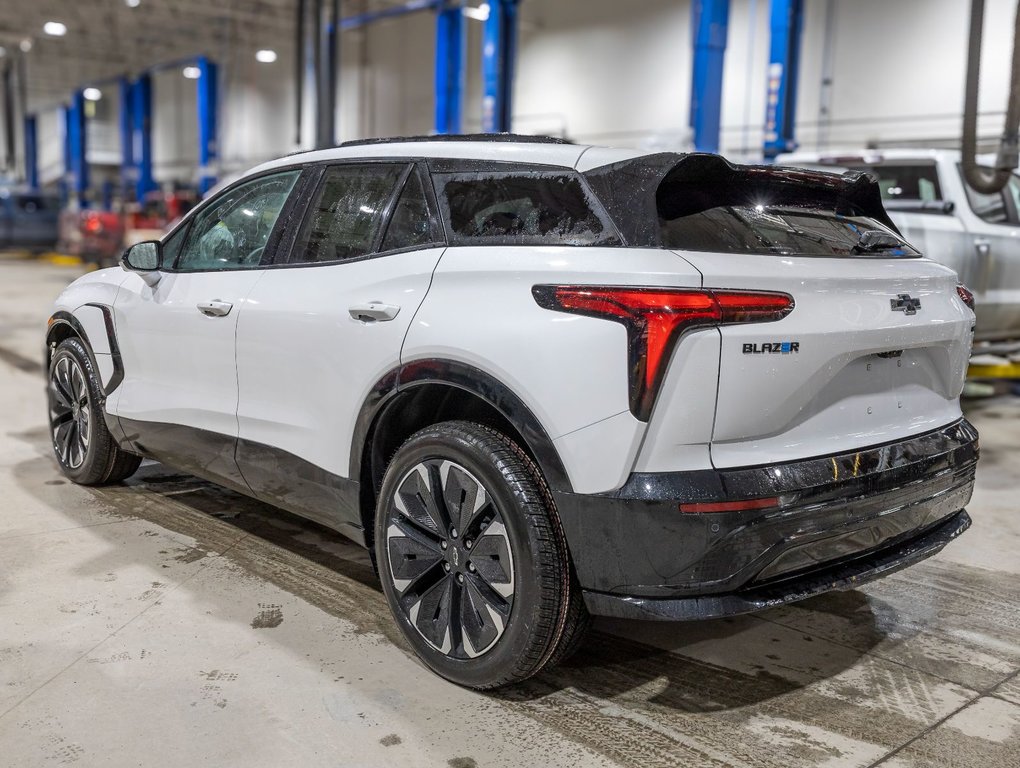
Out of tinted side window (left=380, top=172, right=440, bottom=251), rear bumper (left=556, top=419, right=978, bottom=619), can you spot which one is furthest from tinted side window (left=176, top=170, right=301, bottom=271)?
rear bumper (left=556, top=419, right=978, bottom=619)

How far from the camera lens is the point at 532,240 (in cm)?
269

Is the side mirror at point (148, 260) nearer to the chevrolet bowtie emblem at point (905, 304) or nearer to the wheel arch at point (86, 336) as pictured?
the wheel arch at point (86, 336)

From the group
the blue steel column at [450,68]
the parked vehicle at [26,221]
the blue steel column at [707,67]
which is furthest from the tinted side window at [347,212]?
the parked vehicle at [26,221]

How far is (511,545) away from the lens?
2551 millimetres

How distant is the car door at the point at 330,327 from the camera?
2.93m

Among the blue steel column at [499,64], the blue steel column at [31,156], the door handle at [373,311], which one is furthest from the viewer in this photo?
the blue steel column at [31,156]

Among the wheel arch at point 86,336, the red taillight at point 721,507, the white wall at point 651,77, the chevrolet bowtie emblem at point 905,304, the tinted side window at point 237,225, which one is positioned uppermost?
the white wall at point 651,77

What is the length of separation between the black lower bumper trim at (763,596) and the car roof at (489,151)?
1.17 metres

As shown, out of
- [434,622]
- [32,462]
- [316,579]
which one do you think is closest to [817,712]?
[434,622]

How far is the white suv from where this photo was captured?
→ 2.34 meters

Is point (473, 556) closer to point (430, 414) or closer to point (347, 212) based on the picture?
point (430, 414)

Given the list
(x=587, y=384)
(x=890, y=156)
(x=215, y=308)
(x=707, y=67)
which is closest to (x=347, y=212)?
(x=215, y=308)

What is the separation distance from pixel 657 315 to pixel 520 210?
2.20 feet

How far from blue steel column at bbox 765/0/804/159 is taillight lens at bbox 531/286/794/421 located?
10253mm
